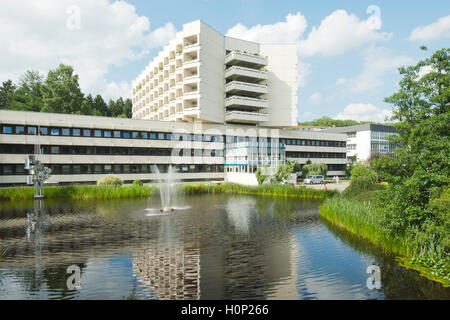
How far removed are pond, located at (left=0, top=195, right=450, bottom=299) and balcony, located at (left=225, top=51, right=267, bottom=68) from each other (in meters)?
40.7

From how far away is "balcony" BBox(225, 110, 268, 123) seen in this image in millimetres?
52722

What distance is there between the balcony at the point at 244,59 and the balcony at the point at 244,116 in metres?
9.88

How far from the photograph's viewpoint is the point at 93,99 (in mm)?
103312

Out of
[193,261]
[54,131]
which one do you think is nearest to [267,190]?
[193,261]

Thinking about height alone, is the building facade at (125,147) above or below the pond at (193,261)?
above

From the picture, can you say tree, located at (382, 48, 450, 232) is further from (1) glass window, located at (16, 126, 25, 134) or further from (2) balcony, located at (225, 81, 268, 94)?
(1) glass window, located at (16, 126, 25, 134)

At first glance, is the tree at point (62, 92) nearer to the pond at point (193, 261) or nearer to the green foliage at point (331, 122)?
the pond at point (193, 261)

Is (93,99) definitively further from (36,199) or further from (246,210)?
(246,210)

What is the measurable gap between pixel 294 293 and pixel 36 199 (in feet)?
105

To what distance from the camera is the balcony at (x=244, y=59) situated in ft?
175

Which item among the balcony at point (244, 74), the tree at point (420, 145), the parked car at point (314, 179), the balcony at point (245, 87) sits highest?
the balcony at point (244, 74)

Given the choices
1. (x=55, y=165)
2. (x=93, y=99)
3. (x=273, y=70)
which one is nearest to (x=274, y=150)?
(x=273, y=70)

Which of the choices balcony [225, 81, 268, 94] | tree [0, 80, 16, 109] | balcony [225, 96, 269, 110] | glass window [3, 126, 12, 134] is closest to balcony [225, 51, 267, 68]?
balcony [225, 81, 268, 94]

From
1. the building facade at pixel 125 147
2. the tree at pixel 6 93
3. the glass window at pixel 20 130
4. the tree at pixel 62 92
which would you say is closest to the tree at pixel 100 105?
the tree at pixel 6 93
